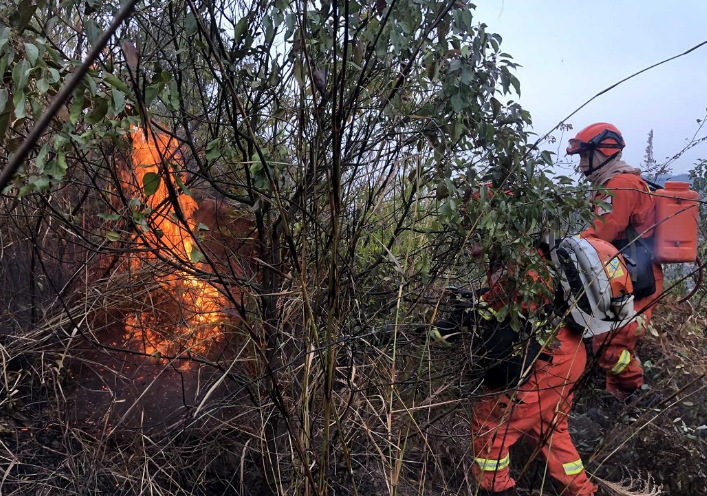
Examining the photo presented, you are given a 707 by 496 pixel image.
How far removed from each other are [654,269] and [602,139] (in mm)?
1226

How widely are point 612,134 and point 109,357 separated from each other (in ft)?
14.5

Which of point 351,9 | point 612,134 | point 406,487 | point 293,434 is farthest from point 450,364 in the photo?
point 612,134

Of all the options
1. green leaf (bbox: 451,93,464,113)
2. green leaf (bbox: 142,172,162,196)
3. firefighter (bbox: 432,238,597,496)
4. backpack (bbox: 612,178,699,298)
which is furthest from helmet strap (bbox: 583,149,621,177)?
green leaf (bbox: 142,172,162,196)

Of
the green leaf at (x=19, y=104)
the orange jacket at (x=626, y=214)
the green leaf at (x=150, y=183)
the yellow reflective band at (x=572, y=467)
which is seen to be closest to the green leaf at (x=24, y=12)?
the green leaf at (x=19, y=104)

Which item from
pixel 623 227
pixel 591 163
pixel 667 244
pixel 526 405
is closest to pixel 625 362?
pixel 667 244

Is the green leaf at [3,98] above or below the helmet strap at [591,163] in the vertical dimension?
above

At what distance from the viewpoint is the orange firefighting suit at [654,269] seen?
4371mm

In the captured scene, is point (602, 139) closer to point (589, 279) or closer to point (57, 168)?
point (589, 279)

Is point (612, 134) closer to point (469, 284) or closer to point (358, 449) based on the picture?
point (469, 284)

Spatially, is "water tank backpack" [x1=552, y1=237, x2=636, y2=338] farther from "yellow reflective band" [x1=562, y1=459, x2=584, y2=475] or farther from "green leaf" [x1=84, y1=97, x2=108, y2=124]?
"green leaf" [x1=84, y1=97, x2=108, y2=124]

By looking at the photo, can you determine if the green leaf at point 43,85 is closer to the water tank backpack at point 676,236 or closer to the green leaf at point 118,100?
the green leaf at point 118,100

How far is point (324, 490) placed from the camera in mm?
1604

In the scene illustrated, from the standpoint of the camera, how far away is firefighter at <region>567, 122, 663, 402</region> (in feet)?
14.1

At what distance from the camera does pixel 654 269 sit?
15.0ft
